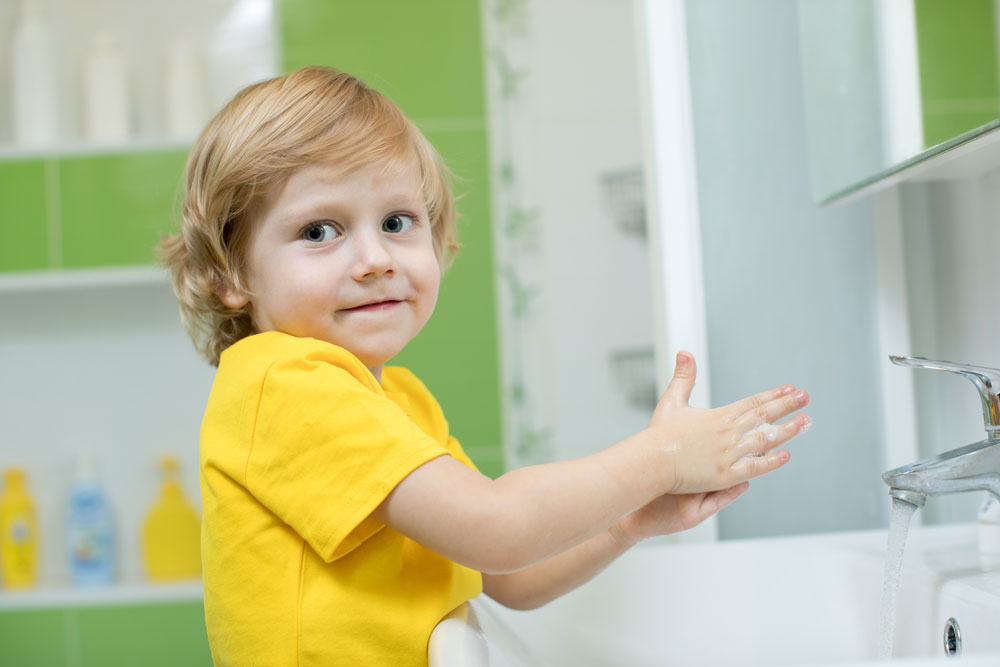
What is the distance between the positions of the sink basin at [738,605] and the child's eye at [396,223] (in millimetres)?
308

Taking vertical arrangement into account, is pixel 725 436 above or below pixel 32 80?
below

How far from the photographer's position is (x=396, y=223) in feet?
2.22

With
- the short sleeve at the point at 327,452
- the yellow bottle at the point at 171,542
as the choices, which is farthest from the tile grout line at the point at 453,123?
the short sleeve at the point at 327,452

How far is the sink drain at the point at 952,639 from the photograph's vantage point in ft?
2.02

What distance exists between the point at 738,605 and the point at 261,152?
561 mm

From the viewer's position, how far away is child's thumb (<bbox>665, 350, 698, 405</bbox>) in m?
0.61

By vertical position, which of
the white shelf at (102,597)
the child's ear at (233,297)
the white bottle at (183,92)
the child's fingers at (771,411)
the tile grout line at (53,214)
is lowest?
the white shelf at (102,597)

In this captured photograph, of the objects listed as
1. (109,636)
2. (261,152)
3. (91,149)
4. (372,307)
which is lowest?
(109,636)

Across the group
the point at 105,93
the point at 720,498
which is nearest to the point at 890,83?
the point at 720,498

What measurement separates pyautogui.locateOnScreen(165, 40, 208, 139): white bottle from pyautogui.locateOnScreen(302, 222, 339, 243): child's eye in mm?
1169

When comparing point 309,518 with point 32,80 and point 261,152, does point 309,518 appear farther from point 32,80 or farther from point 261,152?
point 32,80

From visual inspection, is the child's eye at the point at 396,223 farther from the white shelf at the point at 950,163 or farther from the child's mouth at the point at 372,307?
the white shelf at the point at 950,163

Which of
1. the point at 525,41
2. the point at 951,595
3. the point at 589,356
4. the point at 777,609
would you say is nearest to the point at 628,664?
the point at 777,609

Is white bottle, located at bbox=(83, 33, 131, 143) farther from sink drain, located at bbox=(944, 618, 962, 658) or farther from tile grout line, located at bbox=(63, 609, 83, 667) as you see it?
sink drain, located at bbox=(944, 618, 962, 658)
